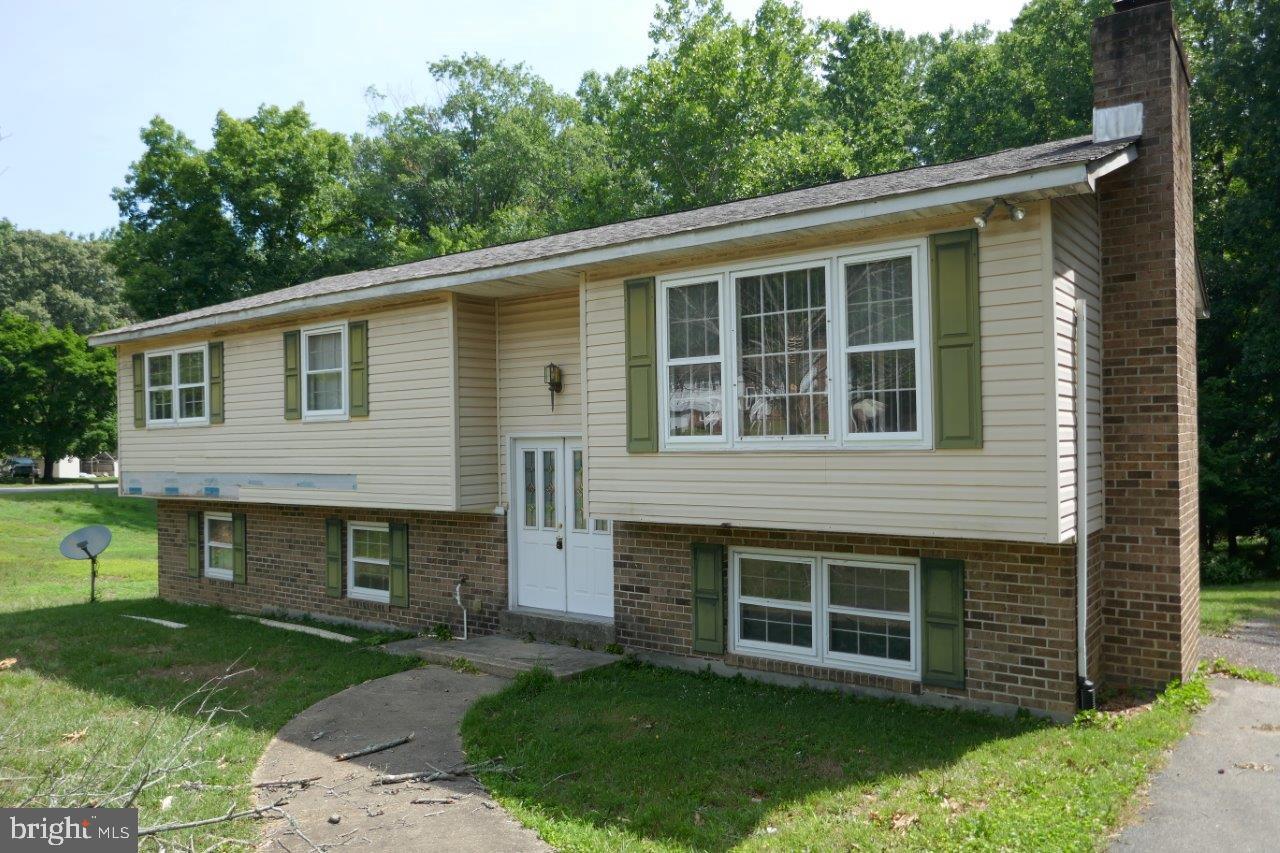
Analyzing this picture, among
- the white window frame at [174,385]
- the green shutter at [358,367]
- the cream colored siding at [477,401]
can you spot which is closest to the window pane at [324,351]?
the green shutter at [358,367]

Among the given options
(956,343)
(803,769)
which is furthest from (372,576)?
(956,343)

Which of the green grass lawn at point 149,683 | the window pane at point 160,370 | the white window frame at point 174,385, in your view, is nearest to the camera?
the green grass lawn at point 149,683

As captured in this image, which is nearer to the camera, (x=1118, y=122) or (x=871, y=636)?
(x=1118, y=122)

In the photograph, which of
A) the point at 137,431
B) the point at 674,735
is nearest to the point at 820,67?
the point at 137,431

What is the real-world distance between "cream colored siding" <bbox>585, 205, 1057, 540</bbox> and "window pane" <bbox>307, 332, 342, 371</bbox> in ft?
16.7

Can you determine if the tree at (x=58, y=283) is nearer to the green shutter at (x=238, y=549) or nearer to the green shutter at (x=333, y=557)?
the green shutter at (x=238, y=549)

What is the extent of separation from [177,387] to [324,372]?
154 inches

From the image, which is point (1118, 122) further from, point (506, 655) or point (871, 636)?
point (506, 655)

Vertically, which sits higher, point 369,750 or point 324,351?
point 324,351

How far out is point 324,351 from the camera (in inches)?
499

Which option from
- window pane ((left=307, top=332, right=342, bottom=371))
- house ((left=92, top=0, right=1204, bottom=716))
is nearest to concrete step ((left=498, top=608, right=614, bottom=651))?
house ((left=92, top=0, right=1204, bottom=716))

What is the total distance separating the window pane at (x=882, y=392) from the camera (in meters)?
7.63

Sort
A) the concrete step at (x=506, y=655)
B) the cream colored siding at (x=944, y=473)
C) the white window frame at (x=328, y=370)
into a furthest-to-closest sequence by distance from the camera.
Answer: the white window frame at (x=328, y=370)
the concrete step at (x=506, y=655)
the cream colored siding at (x=944, y=473)

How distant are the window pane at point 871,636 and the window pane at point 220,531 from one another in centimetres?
1093
